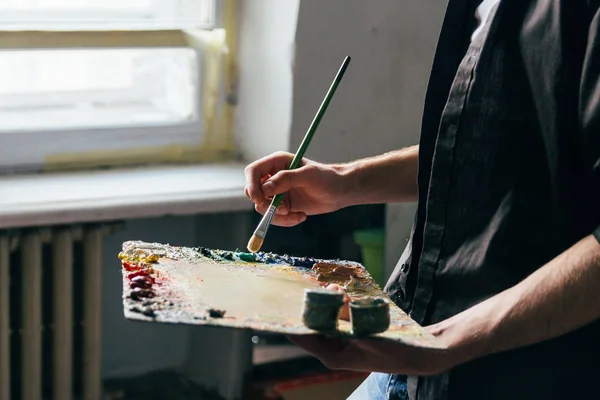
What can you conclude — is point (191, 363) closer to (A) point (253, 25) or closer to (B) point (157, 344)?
(B) point (157, 344)

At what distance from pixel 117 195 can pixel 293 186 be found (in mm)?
782

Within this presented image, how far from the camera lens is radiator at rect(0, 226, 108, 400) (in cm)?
203

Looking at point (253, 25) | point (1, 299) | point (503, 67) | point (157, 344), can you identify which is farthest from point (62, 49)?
point (503, 67)

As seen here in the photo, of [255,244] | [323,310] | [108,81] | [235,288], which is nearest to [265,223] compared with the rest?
[255,244]

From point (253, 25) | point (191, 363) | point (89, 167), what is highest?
point (253, 25)

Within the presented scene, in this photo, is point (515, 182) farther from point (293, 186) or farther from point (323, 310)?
point (293, 186)

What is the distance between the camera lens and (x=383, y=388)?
4.41 feet

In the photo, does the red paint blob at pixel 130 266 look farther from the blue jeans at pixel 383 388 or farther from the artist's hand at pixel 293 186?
the blue jeans at pixel 383 388

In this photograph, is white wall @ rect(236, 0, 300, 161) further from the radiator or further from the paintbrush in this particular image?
the paintbrush

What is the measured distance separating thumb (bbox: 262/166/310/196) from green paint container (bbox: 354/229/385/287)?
880 millimetres

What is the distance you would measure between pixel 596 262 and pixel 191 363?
157 centimetres

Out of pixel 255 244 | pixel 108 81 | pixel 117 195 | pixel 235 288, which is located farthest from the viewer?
pixel 108 81

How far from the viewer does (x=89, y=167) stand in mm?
2254

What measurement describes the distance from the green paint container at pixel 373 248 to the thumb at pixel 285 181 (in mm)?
880
